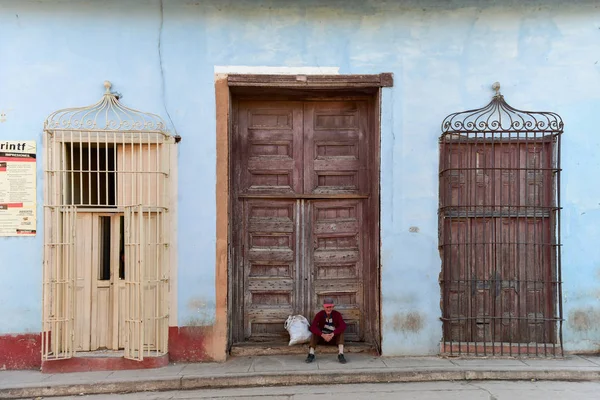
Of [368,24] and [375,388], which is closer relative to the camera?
[375,388]

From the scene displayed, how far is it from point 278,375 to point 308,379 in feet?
1.09

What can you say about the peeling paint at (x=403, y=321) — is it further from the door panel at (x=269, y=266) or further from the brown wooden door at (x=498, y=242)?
the door panel at (x=269, y=266)

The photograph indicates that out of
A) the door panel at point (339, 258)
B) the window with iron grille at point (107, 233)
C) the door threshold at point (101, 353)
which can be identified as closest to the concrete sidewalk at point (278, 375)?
the door threshold at point (101, 353)

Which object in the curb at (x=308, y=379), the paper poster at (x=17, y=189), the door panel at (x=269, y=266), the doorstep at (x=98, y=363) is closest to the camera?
the curb at (x=308, y=379)

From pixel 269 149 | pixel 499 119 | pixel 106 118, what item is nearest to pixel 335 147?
pixel 269 149

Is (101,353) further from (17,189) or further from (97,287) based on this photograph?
(17,189)

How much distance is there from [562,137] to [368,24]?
110 inches

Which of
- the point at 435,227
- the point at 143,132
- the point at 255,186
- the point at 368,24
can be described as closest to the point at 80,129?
A: the point at 143,132

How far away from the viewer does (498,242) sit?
17.9ft

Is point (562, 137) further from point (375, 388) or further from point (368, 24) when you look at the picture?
point (375, 388)

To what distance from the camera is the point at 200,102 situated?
17.8 feet

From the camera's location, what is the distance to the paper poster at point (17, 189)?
5258 mm

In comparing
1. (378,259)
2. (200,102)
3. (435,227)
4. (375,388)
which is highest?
(200,102)

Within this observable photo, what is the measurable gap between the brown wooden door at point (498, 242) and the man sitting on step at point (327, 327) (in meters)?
1.32
